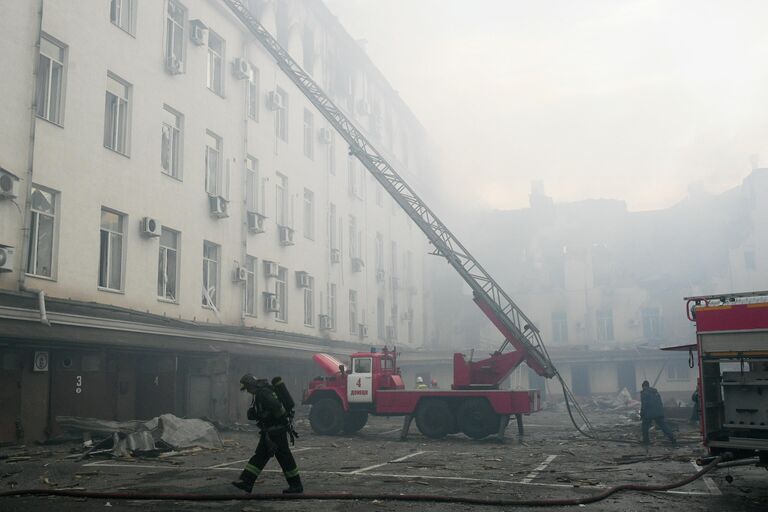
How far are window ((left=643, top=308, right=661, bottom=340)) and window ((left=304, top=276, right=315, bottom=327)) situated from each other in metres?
25.8

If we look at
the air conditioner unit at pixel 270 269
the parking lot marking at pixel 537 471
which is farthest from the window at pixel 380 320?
the parking lot marking at pixel 537 471

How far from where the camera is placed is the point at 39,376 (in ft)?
50.9

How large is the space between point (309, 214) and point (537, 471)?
19843mm

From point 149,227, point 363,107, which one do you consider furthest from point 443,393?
point 363,107

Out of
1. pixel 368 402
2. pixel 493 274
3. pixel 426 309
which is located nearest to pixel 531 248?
pixel 493 274

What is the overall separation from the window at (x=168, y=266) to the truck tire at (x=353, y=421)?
581 cm

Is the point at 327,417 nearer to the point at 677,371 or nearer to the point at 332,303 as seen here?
the point at 332,303

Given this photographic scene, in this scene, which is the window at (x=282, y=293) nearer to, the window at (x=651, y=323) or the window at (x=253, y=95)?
the window at (x=253, y=95)

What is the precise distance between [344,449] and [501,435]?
4335 mm

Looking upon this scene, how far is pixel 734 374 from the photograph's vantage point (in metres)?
10.3

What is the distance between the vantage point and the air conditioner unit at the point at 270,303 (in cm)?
2538

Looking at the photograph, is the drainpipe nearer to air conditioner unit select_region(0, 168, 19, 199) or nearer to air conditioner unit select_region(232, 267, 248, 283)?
air conditioner unit select_region(0, 168, 19, 199)

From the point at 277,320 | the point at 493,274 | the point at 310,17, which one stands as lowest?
the point at 277,320

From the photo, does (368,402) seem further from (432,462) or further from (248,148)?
(248,148)
